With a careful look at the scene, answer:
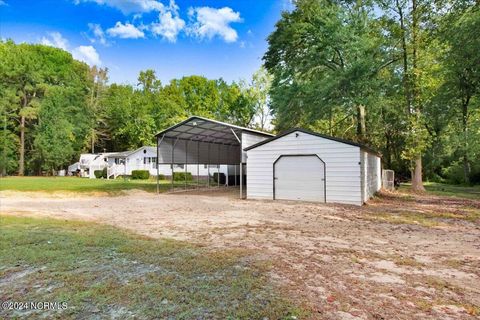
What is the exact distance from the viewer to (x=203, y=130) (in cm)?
1677

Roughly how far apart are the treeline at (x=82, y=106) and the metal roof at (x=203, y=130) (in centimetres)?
2021

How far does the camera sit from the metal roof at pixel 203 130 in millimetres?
14408

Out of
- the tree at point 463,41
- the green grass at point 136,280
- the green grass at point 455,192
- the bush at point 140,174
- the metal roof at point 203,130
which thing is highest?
the tree at point 463,41

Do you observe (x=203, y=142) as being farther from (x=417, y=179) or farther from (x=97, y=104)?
(x=97, y=104)

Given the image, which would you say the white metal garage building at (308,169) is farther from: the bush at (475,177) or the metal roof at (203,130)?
the bush at (475,177)

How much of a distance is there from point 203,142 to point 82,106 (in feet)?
77.7

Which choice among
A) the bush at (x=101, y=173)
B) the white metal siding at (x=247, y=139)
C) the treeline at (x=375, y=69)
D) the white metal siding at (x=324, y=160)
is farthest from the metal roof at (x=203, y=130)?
the bush at (x=101, y=173)

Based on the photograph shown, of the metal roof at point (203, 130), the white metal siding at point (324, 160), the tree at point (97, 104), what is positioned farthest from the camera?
the tree at point (97, 104)

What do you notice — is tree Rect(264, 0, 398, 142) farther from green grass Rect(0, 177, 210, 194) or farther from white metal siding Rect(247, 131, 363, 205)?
green grass Rect(0, 177, 210, 194)

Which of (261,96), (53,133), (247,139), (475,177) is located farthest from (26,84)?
(475,177)

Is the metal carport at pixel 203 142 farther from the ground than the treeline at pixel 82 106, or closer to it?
closer to it

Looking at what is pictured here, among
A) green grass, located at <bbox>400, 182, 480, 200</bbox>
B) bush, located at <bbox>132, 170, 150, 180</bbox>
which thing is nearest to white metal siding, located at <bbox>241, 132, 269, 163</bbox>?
green grass, located at <bbox>400, 182, 480, 200</bbox>


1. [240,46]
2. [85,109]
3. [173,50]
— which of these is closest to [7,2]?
[173,50]

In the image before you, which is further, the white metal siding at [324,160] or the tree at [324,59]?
the tree at [324,59]
